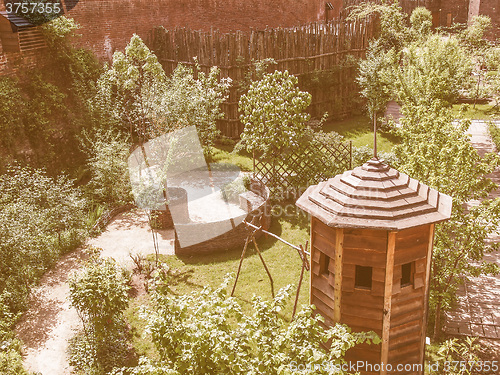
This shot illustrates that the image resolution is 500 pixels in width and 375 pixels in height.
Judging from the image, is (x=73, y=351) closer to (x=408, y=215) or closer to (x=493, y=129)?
(x=408, y=215)

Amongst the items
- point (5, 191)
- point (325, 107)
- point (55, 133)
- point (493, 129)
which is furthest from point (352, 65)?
point (5, 191)

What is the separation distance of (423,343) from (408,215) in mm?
2208

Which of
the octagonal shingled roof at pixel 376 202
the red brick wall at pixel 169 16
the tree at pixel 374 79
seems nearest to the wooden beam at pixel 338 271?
the octagonal shingled roof at pixel 376 202

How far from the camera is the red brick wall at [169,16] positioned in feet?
56.5

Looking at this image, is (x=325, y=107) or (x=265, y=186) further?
(x=325, y=107)

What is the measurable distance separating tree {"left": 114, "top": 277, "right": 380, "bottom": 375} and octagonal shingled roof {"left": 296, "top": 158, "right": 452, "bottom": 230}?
4.59 feet

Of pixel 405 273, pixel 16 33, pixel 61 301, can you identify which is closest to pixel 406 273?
pixel 405 273

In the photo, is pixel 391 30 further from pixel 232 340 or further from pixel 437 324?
pixel 232 340

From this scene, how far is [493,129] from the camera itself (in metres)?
15.0

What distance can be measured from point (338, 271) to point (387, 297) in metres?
0.74

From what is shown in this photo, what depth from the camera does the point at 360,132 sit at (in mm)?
18234

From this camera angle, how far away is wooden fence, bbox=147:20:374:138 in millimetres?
16828

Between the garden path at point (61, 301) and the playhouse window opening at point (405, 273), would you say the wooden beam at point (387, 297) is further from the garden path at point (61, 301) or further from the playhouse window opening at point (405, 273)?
the garden path at point (61, 301)

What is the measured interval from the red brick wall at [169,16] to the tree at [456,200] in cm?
1368
